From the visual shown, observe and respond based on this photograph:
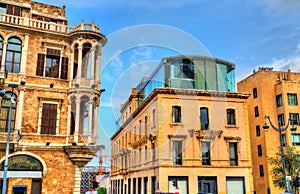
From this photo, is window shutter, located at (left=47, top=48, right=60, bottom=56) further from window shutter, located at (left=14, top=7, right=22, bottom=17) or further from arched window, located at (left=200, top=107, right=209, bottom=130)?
arched window, located at (left=200, top=107, right=209, bottom=130)

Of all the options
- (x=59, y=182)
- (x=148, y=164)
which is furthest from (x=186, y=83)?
(x=59, y=182)

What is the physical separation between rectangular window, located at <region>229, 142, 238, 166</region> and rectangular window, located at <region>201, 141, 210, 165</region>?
271cm

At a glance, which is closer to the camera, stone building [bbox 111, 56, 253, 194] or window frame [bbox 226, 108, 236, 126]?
stone building [bbox 111, 56, 253, 194]

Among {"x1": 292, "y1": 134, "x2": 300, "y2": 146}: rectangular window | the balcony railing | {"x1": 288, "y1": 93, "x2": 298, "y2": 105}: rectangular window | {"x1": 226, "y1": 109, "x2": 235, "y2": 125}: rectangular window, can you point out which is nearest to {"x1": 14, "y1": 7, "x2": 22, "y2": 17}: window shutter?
the balcony railing

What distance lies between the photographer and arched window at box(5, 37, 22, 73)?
22984mm

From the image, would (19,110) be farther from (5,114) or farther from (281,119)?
(281,119)

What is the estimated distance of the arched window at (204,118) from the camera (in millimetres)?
33688

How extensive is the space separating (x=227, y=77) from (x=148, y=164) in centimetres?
1393

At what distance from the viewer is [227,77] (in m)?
36.7

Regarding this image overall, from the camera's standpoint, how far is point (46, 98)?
23.1 m

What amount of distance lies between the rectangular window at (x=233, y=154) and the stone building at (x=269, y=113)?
25.7 ft

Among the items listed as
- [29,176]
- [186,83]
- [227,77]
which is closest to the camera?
[29,176]

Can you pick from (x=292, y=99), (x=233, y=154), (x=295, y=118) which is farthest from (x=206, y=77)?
(x=295, y=118)

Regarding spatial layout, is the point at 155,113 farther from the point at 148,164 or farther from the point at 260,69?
the point at 260,69
